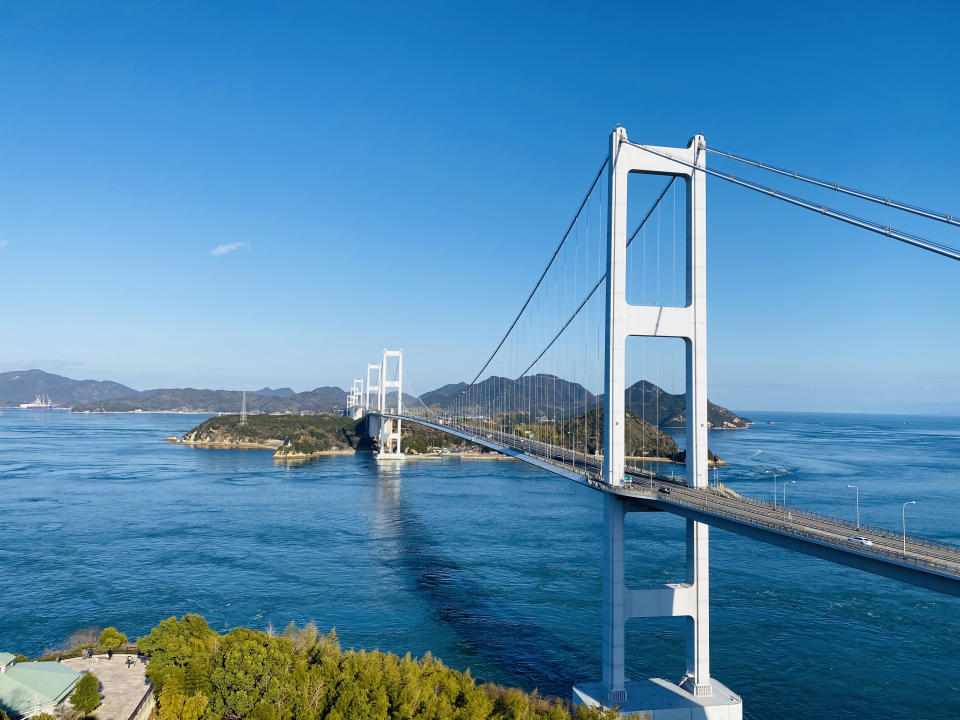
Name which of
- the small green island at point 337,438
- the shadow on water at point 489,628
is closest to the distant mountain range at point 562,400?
the small green island at point 337,438

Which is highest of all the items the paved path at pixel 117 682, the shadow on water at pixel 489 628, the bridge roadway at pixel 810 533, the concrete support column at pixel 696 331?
the concrete support column at pixel 696 331

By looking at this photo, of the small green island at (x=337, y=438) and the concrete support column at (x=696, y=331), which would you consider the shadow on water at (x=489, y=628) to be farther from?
the small green island at (x=337, y=438)

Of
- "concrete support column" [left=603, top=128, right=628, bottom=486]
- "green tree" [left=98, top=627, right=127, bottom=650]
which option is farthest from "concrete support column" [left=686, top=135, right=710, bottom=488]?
"green tree" [left=98, top=627, right=127, bottom=650]

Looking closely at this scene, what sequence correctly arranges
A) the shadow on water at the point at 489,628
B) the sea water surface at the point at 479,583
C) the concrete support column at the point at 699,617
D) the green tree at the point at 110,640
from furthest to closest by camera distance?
the sea water surface at the point at 479,583
the shadow on water at the point at 489,628
the concrete support column at the point at 699,617
the green tree at the point at 110,640

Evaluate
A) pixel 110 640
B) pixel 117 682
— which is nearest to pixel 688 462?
pixel 117 682

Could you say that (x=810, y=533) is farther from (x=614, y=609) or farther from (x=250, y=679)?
(x=250, y=679)

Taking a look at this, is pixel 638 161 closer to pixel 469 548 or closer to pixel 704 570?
pixel 704 570

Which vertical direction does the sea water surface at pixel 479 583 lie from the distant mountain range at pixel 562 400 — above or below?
below

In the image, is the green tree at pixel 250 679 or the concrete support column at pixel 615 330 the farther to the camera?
the concrete support column at pixel 615 330
